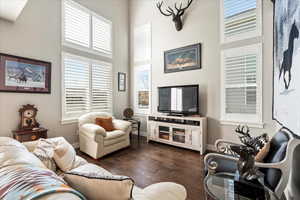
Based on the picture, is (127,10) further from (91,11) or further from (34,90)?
(34,90)

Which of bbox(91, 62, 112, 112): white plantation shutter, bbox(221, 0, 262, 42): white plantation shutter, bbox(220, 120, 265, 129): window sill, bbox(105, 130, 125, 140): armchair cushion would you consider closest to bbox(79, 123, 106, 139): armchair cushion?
bbox(105, 130, 125, 140): armchair cushion

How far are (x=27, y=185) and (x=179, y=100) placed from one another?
11.2 ft

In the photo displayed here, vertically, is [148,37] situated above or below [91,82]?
above

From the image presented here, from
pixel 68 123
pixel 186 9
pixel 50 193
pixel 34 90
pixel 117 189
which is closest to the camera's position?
pixel 50 193

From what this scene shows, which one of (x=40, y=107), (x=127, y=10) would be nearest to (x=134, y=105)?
(x=40, y=107)

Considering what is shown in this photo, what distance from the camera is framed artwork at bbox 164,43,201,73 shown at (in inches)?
144

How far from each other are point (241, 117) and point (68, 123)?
13.1 ft

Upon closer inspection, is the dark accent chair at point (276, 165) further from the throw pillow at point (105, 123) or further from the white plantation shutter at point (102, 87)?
the white plantation shutter at point (102, 87)

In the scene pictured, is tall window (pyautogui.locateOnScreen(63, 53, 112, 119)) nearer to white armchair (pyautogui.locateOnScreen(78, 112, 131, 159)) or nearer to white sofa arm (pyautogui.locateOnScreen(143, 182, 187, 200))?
white armchair (pyautogui.locateOnScreen(78, 112, 131, 159))

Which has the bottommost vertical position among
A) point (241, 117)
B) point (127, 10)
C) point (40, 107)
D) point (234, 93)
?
point (241, 117)

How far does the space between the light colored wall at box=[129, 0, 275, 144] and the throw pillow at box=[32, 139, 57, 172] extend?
3.14 metres

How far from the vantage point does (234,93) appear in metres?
3.19

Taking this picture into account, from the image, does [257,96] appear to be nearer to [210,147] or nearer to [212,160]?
[210,147]

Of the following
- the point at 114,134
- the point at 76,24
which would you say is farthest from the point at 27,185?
the point at 76,24
